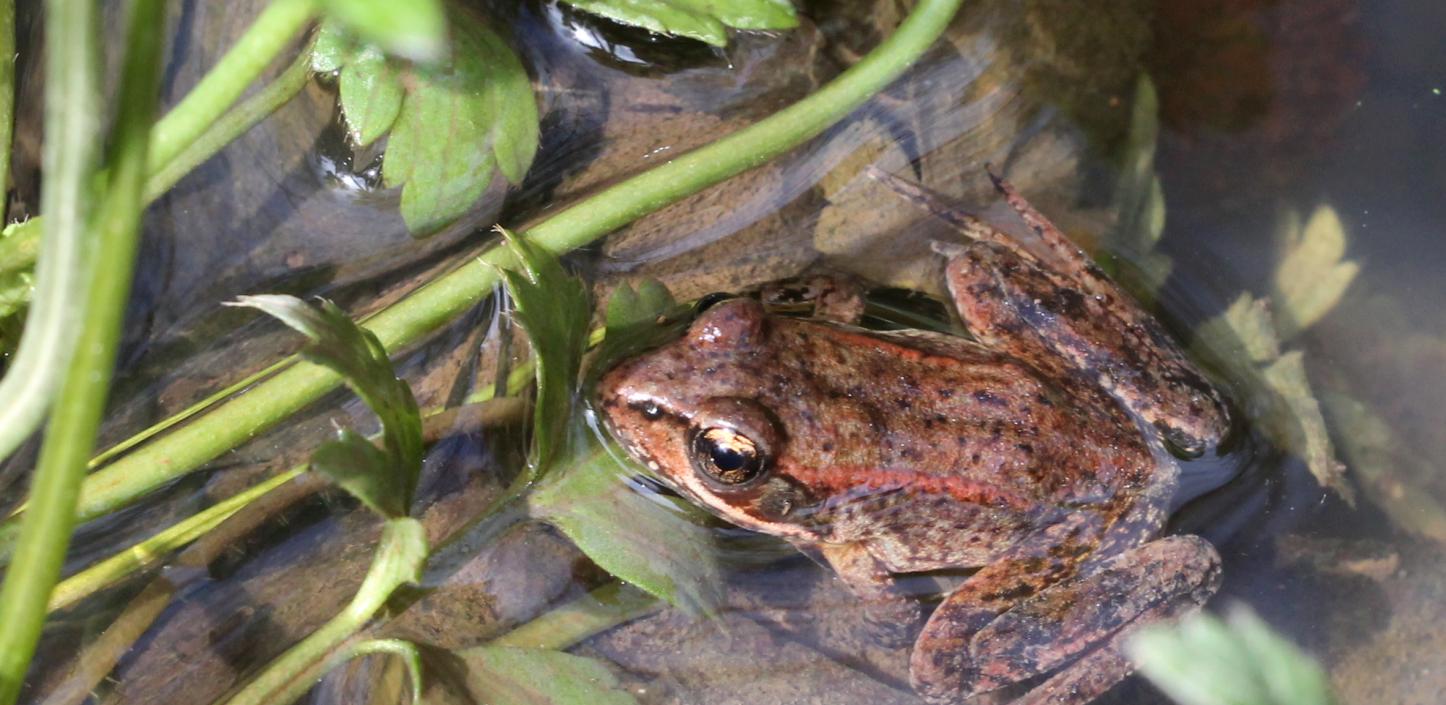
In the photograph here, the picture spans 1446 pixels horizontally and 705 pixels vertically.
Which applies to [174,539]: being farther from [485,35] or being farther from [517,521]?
[485,35]

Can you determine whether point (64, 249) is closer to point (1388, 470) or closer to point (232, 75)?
point (232, 75)

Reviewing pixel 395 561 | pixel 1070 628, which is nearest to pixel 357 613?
pixel 395 561

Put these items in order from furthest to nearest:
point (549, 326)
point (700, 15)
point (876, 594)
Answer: point (876, 594)
point (700, 15)
point (549, 326)

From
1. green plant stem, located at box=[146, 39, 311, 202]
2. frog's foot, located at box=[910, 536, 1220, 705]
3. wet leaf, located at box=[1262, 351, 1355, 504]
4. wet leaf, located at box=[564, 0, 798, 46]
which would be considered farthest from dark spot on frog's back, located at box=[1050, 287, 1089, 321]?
green plant stem, located at box=[146, 39, 311, 202]

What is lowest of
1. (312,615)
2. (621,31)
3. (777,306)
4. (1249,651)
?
(312,615)

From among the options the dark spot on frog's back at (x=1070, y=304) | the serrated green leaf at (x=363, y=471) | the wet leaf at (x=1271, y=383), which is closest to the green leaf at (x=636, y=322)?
the serrated green leaf at (x=363, y=471)

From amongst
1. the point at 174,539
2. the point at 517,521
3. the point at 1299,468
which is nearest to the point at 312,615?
the point at 174,539

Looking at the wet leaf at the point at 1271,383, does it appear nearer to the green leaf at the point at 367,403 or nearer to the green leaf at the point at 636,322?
the green leaf at the point at 636,322

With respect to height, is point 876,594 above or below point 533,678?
below
